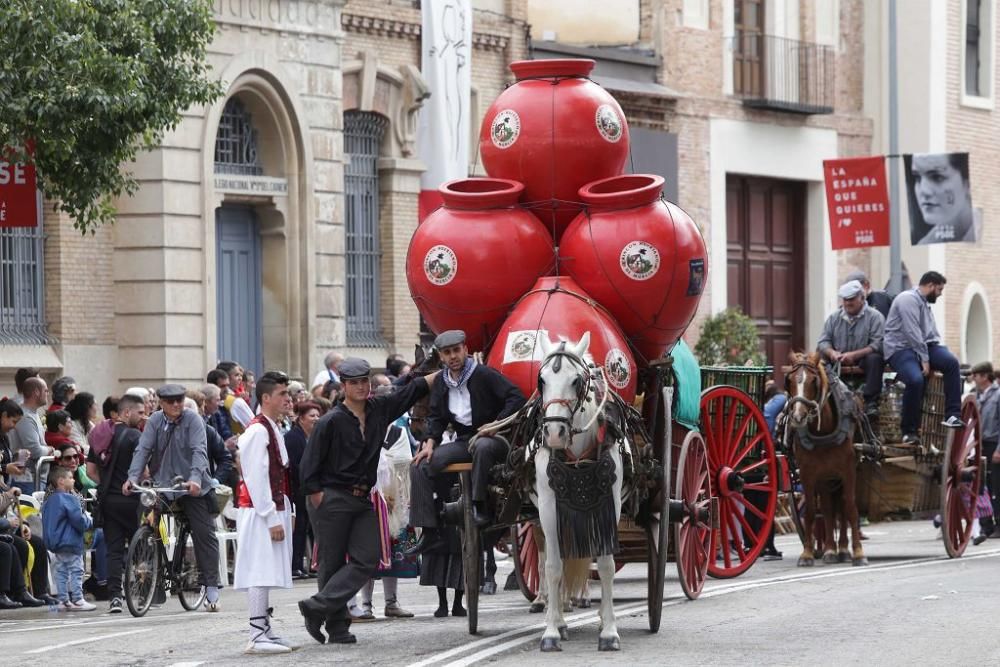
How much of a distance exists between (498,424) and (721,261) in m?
22.3

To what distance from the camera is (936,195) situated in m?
31.4

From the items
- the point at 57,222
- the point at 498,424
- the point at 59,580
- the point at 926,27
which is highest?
the point at 926,27

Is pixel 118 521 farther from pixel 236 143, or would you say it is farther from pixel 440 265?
pixel 236 143

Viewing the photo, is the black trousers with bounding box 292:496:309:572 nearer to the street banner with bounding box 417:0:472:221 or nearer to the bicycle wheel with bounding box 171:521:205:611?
the bicycle wheel with bounding box 171:521:205:611

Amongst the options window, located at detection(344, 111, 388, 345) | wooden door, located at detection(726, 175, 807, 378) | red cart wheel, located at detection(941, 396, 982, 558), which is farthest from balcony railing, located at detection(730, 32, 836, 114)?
red cart wheel, located at detection(941, 396, 982, 558)

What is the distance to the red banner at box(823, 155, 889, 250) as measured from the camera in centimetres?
3022

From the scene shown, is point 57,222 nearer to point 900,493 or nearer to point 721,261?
point 900,493

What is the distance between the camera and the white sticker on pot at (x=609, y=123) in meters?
15.3

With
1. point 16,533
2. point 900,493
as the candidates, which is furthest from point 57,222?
point 900,493

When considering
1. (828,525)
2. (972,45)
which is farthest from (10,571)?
(972,45)

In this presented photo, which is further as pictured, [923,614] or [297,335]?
[297,335]

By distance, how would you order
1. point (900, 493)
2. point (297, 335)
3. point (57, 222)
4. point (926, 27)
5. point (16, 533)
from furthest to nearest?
point (926, 27) < point (297, 335) < point (57, 222) < point (900, 493) < point (16, 533)

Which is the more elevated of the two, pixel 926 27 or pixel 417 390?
pixel 926 27

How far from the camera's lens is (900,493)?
19469mm
